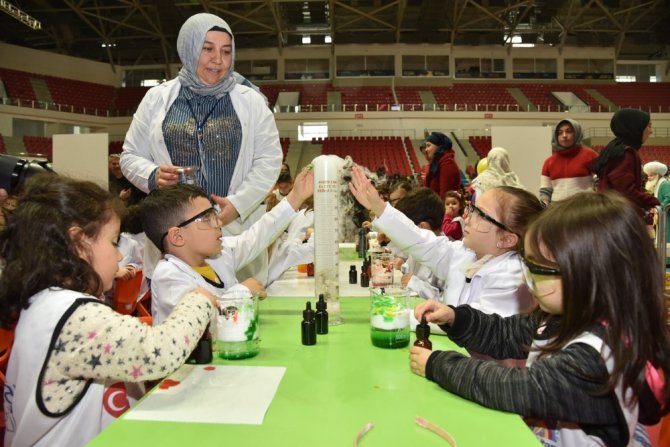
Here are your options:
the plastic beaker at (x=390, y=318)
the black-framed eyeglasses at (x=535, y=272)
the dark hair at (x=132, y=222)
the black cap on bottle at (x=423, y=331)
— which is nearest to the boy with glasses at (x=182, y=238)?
the plastic beaker at (x=390, y=318)

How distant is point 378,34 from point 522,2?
18.3 ft

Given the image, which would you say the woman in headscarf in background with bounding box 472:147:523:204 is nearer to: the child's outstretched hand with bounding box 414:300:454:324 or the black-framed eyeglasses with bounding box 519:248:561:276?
the child's outstretched hand with bounding box 414:300:454:324

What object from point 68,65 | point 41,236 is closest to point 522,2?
point 68,65

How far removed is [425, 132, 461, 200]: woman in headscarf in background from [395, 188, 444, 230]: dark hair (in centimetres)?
159

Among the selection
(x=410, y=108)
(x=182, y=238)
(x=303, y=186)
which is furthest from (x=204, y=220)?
(x=410, y=108)

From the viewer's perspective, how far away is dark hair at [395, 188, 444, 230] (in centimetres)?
340

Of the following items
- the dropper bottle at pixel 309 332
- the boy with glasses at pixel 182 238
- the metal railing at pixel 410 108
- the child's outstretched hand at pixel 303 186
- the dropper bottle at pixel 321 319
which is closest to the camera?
the dropper bottle at pixel 309 332

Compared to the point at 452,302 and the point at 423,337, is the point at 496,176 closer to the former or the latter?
the point at 452,302

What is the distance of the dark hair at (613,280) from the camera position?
1.04m

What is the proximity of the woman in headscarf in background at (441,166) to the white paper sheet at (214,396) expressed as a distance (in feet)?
13.4

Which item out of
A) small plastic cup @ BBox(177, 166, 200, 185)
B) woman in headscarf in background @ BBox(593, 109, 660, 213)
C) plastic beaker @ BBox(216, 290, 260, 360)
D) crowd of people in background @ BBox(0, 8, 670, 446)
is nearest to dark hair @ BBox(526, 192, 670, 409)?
crowd of people in background @ BBox(0, 8, 670, 446)

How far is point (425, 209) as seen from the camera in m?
3.41

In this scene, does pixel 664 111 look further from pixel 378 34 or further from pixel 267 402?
pixel 267 402

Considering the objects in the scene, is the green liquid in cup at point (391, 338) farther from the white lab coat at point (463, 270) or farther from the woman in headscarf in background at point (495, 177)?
the woman in headscarf in background at point (495, 177)
